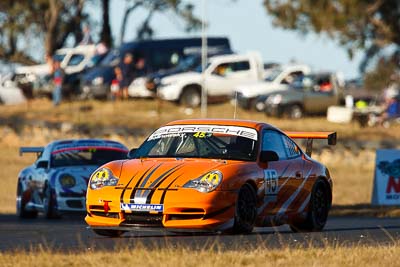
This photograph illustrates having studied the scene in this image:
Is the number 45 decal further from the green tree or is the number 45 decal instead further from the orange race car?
the green tree

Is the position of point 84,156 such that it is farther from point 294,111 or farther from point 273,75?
point 273,75

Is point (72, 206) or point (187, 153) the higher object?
point (187, 153)

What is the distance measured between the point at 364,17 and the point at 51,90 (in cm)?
1223

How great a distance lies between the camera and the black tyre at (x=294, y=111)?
39.5 metres

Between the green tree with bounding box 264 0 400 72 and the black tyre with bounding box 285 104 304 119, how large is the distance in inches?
349

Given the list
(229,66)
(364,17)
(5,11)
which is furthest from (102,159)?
(5,11)

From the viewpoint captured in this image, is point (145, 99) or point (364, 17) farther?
point (364, 17)

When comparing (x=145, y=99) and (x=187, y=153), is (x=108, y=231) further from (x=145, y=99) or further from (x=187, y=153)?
(x=145, y=99)

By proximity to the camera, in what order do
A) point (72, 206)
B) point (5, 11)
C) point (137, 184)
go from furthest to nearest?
point (5, 11) → point (72, 206) → point (137, 184)

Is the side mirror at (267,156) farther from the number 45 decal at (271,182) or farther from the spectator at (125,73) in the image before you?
the spectator at (125,73)

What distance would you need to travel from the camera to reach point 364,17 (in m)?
48.6

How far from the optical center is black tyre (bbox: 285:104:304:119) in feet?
129

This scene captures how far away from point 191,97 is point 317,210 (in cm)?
2726

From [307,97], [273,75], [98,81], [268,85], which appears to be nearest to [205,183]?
[307,97]
